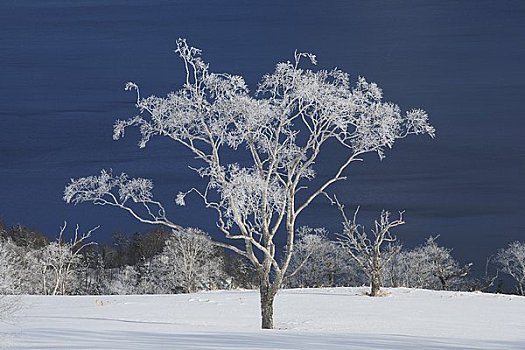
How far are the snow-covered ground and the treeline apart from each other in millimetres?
18642

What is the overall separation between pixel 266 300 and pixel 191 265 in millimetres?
26090

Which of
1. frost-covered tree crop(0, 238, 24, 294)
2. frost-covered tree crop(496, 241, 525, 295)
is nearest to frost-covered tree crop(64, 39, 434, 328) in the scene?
frost-covered tree crop(0, 238, 24, 294)

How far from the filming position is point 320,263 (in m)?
57.9

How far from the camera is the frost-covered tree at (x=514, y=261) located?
169 feet

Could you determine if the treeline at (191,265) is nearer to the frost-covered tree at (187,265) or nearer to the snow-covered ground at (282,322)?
the frost-covered tree at (187,265)

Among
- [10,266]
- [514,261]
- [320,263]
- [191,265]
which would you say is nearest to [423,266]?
[514,261]

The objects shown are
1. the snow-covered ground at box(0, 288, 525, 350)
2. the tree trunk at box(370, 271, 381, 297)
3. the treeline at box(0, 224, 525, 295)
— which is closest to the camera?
the snow-covered ground at box(0, 288, 525, 350)

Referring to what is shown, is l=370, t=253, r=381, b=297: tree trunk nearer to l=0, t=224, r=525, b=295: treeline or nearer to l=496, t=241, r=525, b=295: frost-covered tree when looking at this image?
l=0, t=224, r=525, b=295: treeline

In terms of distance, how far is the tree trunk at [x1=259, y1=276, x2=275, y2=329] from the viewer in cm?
1944

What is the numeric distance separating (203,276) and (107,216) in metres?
14.1

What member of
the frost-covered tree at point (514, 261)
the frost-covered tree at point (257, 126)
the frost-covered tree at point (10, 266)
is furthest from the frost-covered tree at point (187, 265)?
the frost-covered tree at point (257, 126)

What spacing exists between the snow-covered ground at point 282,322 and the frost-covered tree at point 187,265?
729 inches

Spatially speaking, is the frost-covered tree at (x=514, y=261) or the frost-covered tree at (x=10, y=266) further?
the frost-covered tree at (x=514, y=261)

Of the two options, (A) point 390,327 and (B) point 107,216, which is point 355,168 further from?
(A) point 390,327
